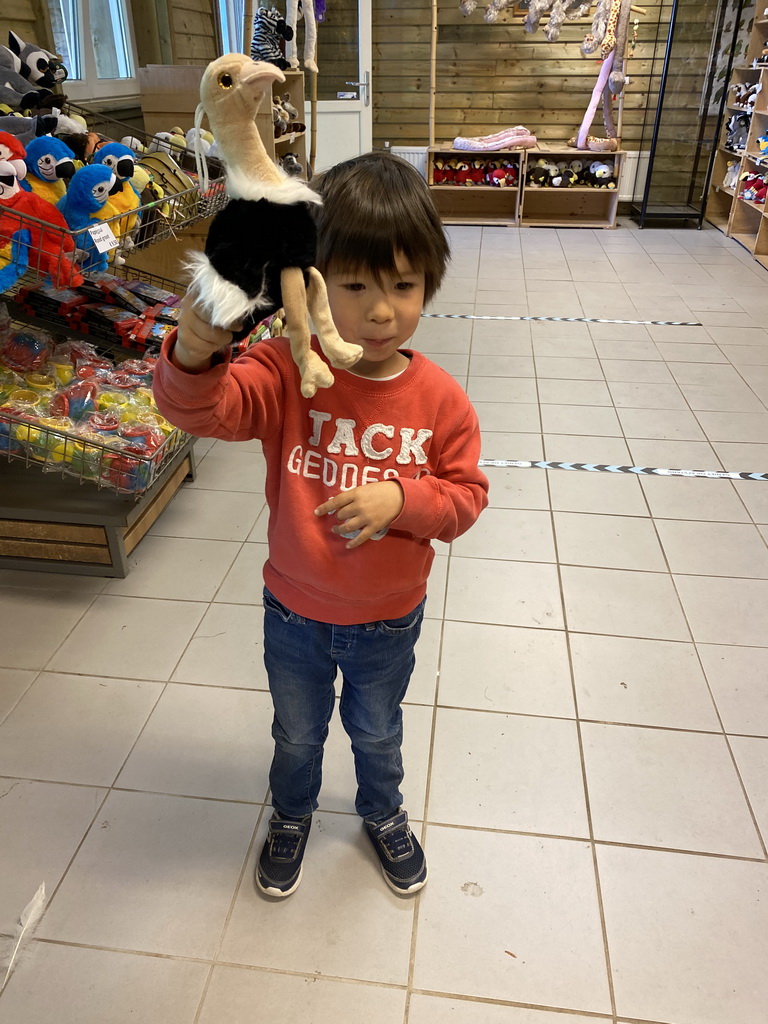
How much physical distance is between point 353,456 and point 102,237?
111 cm

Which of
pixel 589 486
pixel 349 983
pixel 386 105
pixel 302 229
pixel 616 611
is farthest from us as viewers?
pixel 386 105

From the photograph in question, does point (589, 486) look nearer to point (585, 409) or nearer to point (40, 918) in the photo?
point (585, 409)

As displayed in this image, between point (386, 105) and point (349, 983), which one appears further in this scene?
point (386, 105)

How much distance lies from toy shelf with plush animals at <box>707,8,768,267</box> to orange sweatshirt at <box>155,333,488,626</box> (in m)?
5.44

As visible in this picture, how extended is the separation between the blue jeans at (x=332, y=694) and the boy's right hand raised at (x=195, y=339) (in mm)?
440

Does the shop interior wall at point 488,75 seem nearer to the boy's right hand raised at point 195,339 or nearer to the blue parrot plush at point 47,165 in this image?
the blue parrot plush at point 47,165

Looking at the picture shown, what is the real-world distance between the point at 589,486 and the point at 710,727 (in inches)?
44.0

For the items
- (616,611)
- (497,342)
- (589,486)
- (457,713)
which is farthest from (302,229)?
(497,342)

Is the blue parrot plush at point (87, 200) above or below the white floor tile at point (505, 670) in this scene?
above

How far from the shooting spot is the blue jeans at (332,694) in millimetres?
1111

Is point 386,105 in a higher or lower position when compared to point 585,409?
higher

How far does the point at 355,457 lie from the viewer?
38.4 inches

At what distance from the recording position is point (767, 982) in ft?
3.95

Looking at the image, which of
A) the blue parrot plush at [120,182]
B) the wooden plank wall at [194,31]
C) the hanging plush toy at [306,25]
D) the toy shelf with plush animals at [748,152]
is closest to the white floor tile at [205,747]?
the blue parrot plush at [120,182]
